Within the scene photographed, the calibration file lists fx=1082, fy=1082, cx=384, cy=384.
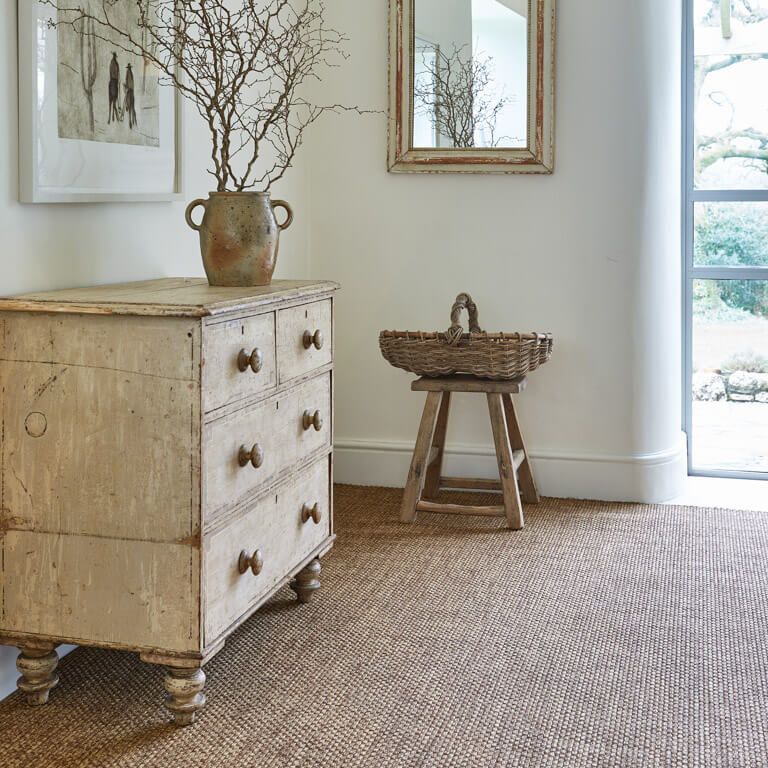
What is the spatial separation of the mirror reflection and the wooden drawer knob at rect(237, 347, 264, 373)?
6.22 feet

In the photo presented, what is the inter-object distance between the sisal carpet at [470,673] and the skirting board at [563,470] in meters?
0.54

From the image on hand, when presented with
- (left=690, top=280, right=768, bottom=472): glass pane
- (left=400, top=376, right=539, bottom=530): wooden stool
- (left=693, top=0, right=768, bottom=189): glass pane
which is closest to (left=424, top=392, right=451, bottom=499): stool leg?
(left=400, top=376, right=539, bottom=530): wooden stool

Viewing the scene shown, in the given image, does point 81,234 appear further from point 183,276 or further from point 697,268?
point 697,268

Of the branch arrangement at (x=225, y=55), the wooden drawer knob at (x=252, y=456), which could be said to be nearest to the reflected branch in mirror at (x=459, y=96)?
the branch arrangement at (x=225, y=55)

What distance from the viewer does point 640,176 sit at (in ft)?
12.3

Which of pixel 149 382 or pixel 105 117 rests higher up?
pixel 105 117

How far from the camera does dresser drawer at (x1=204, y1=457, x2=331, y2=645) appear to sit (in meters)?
2.11

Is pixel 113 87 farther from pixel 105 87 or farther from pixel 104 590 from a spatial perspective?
pixel 104 590

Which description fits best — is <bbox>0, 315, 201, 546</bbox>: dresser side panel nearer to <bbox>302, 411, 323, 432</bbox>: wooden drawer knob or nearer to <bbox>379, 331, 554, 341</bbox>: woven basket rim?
<bbox>302, 411, 323, 432</bbox>: wooden drawer knob

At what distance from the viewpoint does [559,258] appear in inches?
151

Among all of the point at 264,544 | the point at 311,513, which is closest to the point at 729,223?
the point at 311,513

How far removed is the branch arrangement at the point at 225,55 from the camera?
2490 mm

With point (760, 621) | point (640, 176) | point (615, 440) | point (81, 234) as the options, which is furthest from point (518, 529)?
point (81, 234)

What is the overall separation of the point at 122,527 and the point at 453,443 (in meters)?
2.08
